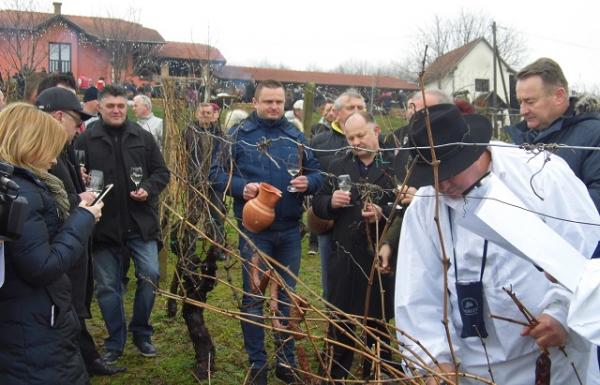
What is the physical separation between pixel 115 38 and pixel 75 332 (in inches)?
713

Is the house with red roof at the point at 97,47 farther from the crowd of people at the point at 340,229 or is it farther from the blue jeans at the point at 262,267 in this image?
the blue jeans at the point at 262,267

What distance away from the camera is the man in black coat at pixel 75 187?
360cm

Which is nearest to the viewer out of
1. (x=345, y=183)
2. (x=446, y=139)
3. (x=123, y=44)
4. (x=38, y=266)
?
(x=446, y=139)

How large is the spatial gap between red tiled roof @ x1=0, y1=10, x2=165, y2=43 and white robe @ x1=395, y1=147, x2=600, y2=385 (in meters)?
11.0

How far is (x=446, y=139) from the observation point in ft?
7.17

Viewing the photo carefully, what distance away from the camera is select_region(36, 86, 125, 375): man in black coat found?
3.60 m

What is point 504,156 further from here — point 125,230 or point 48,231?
point 125,230

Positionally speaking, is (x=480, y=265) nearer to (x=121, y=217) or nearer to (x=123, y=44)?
(x=121, y=217)

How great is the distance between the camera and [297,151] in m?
4.28

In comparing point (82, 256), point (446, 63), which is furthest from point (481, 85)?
point (82, 256)

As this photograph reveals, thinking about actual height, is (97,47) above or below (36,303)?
above

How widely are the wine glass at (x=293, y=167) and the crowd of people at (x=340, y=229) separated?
0.4 inches

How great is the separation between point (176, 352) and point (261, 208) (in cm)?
161

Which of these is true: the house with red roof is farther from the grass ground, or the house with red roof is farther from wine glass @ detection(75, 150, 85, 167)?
the grass ground
